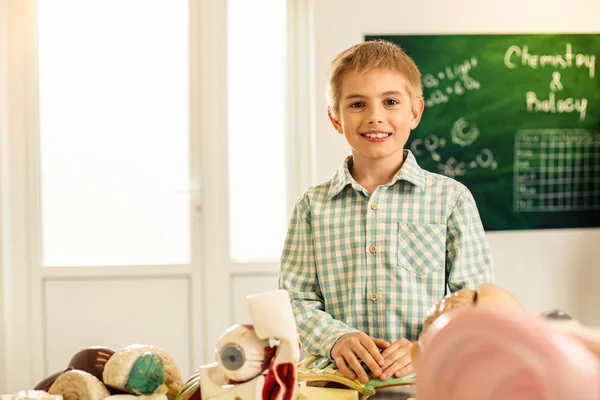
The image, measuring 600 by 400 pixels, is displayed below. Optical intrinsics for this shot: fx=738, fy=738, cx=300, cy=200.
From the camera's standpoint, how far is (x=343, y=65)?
56.1 inches

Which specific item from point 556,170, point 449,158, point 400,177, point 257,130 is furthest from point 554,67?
point 400,177

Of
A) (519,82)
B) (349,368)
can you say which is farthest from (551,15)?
(349,368)

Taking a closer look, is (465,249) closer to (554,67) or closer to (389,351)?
(389,351)

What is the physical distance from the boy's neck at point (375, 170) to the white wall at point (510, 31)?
1.72m

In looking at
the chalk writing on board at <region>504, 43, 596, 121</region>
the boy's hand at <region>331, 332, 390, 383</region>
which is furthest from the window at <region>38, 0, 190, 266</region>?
the boy's hand at <region>331, 332, 390, 383</region>

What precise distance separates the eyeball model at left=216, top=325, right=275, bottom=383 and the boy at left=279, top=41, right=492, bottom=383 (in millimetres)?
492

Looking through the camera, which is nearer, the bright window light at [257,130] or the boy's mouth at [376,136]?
the boy's mouth at [376,136]

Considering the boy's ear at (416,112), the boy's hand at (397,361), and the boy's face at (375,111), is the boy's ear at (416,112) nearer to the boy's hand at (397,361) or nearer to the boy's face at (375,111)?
the boy's face at (375,111)

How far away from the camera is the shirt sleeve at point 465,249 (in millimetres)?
1329

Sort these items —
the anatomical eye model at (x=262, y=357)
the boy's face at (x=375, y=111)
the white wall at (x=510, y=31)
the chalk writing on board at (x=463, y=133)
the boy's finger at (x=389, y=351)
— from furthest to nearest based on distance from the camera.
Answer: the chalk writing on board at (x=463, y=133) → the white wall at (x=510, y=31) → the boy's face at (x=375, y=111) → the boy's finger at (x=389, y=351) → the anatomical eye model at (x=262, y=357)

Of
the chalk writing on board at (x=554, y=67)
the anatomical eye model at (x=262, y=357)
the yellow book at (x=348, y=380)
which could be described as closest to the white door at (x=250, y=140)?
the chalk writing on board at (x=554, y=67)

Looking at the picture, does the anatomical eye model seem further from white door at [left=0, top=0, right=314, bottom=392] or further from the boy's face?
white door at [left=0, top=0, right=314, bottom=392]

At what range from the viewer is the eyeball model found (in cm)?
80

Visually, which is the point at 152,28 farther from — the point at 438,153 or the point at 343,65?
the point at 343,65
